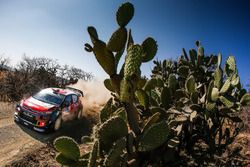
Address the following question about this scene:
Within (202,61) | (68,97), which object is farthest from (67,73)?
(202,61)

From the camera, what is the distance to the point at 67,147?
216 cm

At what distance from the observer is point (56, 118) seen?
801 cm

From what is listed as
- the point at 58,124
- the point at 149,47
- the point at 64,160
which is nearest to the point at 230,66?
the point at 149,47

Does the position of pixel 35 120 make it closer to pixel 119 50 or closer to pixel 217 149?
pixel 217 149

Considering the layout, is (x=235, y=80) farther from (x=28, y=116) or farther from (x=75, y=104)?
(x=75, y=104)

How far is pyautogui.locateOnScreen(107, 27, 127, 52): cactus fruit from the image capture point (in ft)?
6.53

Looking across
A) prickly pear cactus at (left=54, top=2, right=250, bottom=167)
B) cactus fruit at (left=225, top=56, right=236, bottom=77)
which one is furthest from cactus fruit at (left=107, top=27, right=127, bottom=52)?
cactus fruit at (left=225, top=56, right=236, bottom=77)

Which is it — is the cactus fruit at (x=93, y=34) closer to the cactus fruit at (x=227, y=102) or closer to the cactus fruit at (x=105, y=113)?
the cactus fruit at (x=105, y=113)

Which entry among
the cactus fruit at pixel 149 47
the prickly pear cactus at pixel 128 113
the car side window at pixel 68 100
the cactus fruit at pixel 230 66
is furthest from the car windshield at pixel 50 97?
the cactus fruit at pixel 149 47

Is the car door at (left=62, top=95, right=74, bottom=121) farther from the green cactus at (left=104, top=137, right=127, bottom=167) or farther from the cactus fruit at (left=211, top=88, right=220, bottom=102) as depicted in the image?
the green cactus at (left=104, top=137, right=127, bottom=167)

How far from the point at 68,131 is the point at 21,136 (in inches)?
73.1

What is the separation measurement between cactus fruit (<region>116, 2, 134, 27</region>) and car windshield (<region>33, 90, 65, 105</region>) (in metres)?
7.34

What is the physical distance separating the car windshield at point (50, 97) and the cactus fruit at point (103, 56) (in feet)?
23.7

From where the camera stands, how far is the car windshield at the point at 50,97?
8836mm
